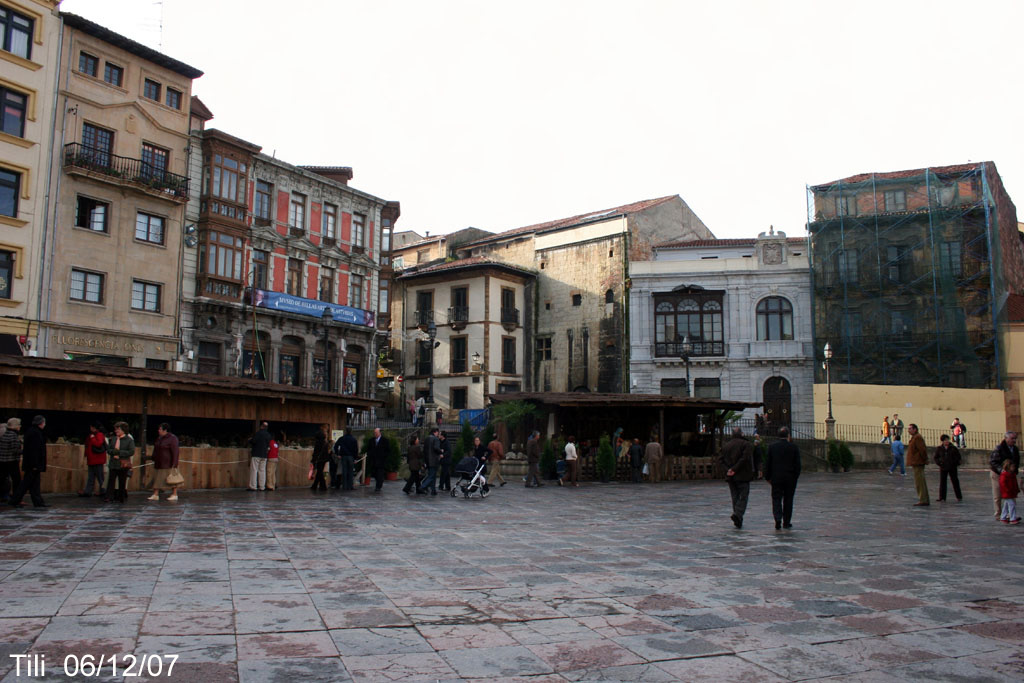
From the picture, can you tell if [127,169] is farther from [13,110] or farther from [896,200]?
[896,200]

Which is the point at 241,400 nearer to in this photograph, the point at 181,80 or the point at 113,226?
the point at 113,226

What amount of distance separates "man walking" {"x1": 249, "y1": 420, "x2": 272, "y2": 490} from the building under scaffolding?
30278mm

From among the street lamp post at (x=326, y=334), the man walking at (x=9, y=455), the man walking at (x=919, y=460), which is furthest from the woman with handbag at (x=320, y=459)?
the man walking at (x=919, y=460)

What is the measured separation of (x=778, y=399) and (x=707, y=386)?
3610mm

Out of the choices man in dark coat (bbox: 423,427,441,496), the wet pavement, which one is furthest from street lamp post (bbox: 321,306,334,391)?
the wet pavement

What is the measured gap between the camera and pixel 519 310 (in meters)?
49.3

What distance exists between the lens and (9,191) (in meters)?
26.9

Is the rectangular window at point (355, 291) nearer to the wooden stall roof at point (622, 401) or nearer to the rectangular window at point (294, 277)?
the rectangular window at point (294, 277)

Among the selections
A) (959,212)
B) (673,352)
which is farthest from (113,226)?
(959,212)

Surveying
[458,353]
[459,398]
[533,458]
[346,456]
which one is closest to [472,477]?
[346,456]

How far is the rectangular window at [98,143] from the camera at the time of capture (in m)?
29.1

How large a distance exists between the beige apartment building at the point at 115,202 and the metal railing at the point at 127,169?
4cm

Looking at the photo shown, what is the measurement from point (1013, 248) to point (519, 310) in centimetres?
2864

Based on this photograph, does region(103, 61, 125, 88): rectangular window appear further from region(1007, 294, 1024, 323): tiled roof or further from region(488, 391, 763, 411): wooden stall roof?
region(1007, 294, 1024, 323): tiled roof
